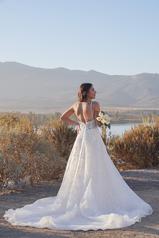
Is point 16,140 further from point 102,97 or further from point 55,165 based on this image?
point 102,97

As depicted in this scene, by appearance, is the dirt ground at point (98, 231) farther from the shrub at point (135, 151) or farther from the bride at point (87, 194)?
the shrub at point (135, 151)

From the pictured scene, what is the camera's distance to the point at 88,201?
34.7 ft

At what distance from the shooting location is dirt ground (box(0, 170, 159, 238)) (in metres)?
9.05

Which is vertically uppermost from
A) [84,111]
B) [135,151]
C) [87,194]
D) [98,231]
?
[84,111]

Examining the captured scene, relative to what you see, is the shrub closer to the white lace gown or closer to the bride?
the bride

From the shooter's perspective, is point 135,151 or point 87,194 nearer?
point 87,194

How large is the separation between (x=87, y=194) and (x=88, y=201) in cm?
16

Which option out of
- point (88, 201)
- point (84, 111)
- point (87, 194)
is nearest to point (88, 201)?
point (88, 201)

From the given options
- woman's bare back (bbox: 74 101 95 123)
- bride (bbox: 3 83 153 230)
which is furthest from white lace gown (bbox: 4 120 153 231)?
woman's bare back (bbox: 74 101 95 123)

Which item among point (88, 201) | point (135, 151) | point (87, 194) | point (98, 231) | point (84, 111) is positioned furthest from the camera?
point (135, 151)

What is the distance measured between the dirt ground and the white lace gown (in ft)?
0.72

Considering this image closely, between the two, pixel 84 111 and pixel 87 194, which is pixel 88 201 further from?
pixel 84 111

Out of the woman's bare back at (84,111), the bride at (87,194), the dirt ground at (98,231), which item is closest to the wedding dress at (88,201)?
the bride at (87,194)

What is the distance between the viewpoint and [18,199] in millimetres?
12367
